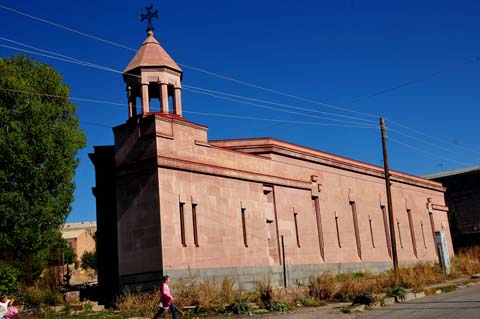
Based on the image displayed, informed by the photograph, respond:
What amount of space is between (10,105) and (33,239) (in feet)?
28.4

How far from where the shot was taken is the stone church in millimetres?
22094

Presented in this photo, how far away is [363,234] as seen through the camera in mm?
35656

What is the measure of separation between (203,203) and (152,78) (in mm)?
6313

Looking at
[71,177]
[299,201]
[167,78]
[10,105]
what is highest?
[10,105]

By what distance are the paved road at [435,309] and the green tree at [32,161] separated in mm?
21017

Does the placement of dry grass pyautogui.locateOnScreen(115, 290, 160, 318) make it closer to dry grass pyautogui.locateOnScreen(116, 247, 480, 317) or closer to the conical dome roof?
dry grass pyautogui.locateOnScreen(116, 247, 480, 317)

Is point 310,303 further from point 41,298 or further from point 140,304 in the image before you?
point 41,298

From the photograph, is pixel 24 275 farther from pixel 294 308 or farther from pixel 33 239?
pixel 294 308

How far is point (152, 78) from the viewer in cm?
2436

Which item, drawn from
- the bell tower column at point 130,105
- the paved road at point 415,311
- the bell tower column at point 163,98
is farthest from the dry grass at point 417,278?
the bell tower column at point 130,105

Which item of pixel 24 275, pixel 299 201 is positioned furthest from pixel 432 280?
pixel 24 275

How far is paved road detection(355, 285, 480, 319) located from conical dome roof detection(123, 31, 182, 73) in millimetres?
14215

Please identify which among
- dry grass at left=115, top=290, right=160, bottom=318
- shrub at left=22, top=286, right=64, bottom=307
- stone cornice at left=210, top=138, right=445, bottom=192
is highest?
stone cornice at left=210, top=138, right=445, bottom=192

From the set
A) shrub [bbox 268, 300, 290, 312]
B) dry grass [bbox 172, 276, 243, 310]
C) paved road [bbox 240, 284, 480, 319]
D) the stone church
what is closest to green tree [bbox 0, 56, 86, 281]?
the stone church
